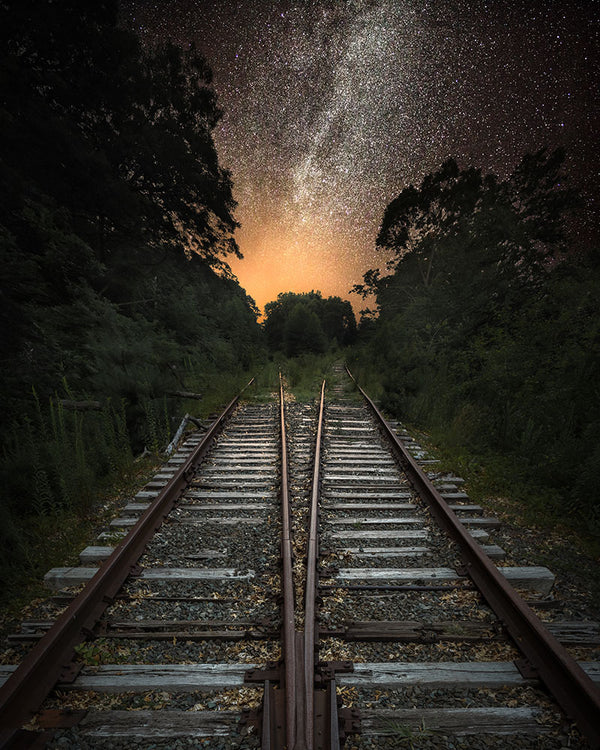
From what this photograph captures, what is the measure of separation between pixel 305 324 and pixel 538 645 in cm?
3814

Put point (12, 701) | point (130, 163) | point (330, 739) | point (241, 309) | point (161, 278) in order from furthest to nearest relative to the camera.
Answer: point (241, 309) → point (161, 278) → point (130, 163) → point (12, 701) → point (330, 739)

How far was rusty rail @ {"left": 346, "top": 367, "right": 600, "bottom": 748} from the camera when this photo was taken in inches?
71.0

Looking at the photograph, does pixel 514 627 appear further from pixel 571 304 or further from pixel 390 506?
pixel 571 304

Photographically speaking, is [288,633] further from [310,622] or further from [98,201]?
[98,201]

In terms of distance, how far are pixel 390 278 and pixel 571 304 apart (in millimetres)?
21407

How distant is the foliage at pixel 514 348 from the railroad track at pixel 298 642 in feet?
7.83

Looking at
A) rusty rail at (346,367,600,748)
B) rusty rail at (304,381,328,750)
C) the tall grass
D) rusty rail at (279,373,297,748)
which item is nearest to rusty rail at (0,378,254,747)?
the tall grass

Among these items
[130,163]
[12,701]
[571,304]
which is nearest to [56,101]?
[130,163]

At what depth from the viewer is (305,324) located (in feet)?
130

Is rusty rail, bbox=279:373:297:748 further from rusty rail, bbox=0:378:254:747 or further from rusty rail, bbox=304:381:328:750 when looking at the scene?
rusty rail, bbox=0:378:254:747

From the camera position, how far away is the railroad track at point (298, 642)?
5.84 ft

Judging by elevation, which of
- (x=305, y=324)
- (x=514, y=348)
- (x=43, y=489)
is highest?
(x=305, y=324)

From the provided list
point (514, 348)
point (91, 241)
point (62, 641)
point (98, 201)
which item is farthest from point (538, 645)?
point (91, 241)

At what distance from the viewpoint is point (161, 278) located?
1426 centimetres
